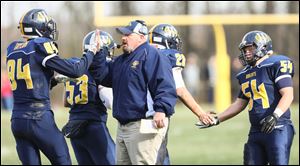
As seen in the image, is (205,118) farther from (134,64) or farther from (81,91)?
(81,91)

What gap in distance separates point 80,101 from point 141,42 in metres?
1.12

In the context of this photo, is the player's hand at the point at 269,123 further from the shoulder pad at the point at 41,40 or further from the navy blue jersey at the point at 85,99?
the shoulder pad at the point at 41,40

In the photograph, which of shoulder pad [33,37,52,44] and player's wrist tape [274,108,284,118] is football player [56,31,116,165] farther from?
player's wrist tape [274,108,284,118]

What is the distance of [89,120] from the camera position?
7777mm

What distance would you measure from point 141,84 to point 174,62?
2.65 feet

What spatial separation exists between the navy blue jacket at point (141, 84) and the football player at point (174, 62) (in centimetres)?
20

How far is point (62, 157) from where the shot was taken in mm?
6961

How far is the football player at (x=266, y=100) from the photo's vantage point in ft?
23.9

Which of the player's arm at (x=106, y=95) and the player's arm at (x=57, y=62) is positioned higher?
the player's arm at (x=57, y=62)

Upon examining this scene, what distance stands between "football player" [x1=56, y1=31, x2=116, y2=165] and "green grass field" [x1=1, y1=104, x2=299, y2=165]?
335 cm

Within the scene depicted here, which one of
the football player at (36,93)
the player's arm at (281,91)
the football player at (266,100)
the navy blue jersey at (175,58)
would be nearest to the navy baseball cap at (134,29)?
the football player at (36,93)

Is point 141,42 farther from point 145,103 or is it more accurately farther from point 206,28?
point 206,28

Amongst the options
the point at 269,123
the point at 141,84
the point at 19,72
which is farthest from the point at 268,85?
the point at 19,72

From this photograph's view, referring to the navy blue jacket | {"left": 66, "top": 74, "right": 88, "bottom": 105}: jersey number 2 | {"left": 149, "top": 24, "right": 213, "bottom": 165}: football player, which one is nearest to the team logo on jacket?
the navy blue jacket
